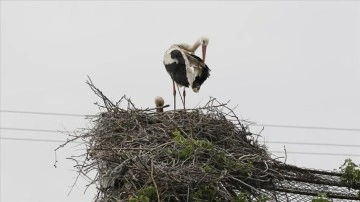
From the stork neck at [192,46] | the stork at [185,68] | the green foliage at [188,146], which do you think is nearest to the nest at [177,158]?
the green foliage at [188,146]

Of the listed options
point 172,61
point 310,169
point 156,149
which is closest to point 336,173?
point 310,169

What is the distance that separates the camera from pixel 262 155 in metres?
8.16

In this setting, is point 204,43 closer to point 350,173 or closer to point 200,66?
point 200,66

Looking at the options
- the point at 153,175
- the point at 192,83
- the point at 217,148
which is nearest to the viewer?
the point at 153,175

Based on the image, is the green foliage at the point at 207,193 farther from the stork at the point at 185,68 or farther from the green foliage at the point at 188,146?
the stork at the point at 185,68

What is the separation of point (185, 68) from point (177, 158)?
277 cm

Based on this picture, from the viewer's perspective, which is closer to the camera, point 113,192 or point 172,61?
point 113,192

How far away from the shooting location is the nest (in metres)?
6.85

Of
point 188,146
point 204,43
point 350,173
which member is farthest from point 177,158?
point 204,43

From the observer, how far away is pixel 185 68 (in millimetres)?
9977

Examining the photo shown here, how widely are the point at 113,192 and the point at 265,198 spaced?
1231 mm

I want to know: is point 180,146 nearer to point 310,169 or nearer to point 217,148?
point 217,148

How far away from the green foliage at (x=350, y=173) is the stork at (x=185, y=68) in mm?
2322

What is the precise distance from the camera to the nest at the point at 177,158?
22.5 ft
